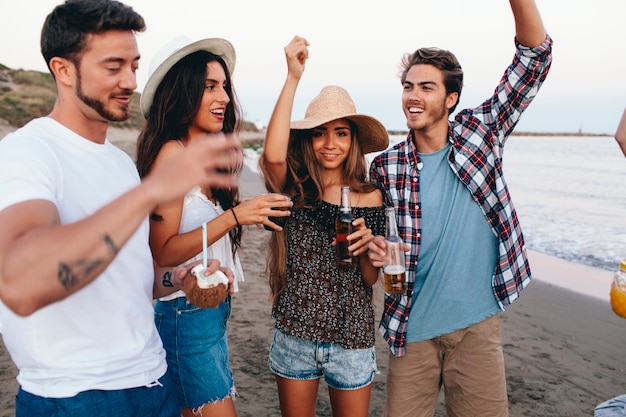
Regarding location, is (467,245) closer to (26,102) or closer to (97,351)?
(97,351)

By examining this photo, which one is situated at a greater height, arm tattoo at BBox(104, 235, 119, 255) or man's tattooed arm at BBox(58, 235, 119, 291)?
arm tattoo at BBox(104, 235, 119, 255)

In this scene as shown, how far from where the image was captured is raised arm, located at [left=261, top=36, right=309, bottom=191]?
123 inches

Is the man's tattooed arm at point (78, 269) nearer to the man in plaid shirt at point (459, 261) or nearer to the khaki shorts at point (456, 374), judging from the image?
the man in plaid shirt at point (459, 261)

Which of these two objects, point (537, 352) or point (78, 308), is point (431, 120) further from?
point (537, 352)

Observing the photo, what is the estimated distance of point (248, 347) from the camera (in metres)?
5.76

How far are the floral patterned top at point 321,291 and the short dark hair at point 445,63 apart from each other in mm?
1233

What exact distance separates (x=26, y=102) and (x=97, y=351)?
32.3 meters

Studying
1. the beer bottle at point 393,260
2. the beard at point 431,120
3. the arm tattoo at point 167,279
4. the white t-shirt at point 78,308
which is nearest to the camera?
the white t-shirt at point 78,308

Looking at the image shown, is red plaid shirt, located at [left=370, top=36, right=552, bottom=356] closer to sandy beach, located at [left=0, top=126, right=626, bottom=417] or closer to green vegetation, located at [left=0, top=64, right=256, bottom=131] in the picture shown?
sandy beach, located at [left=0, top=126, right=626, bottom=417]

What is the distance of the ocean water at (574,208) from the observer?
37.3 feet

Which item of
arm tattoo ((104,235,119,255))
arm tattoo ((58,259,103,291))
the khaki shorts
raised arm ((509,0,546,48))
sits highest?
raised arm ((509,0,546,48))

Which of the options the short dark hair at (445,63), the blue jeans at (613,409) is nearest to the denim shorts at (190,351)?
the blue jeans at (613,409)

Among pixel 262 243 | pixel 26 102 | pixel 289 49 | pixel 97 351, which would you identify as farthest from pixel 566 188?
pixel 26 102

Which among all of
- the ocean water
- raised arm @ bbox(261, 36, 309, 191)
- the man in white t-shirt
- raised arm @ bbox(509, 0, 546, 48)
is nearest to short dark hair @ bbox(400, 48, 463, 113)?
raised arm @ bbox(509, 0, 546, 48)
